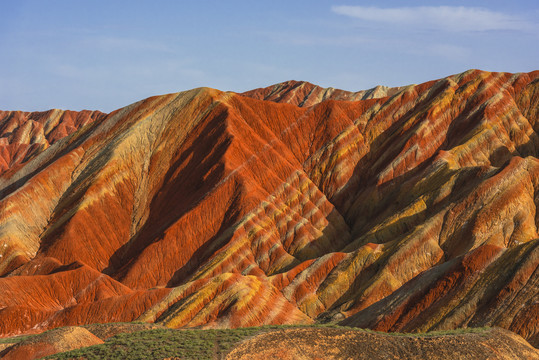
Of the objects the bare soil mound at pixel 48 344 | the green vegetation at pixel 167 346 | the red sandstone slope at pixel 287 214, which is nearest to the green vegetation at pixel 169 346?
the green vegetation at pixel 167 346

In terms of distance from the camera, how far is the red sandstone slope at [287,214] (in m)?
80.2

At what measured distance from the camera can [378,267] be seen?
290 ft

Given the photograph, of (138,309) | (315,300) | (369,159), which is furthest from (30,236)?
(369,159)

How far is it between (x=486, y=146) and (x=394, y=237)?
24558 millimetres

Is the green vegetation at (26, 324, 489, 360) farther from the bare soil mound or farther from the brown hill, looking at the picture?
the bare soil mound

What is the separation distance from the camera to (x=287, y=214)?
109 metres

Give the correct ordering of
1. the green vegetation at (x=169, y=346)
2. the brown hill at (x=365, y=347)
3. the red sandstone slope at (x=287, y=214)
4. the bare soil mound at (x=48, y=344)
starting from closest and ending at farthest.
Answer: the brown hill at (x=365, y=347) → the green vegetation at (x=169, y=346) → the bare soil mound at (x=48, y=344) → the red sandstone slope at (x=287, y=214)

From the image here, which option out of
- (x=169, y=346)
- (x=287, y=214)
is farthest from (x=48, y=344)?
(x=287, y=214)

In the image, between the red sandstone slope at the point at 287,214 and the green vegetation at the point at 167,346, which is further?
the red sandstone slope at the point at 287,214

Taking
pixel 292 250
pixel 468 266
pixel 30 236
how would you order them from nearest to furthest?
pixel 468 266 → pixel 292 250 → pixel 30 236

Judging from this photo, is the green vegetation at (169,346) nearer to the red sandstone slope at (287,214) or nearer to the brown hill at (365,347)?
the brown hill at (365,347)

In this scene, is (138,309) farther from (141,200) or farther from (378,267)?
(141,200)

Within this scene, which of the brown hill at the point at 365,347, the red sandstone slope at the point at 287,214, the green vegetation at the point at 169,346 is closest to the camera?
the brown hill at the point at 365,347

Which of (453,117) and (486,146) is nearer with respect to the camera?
(486,146)
